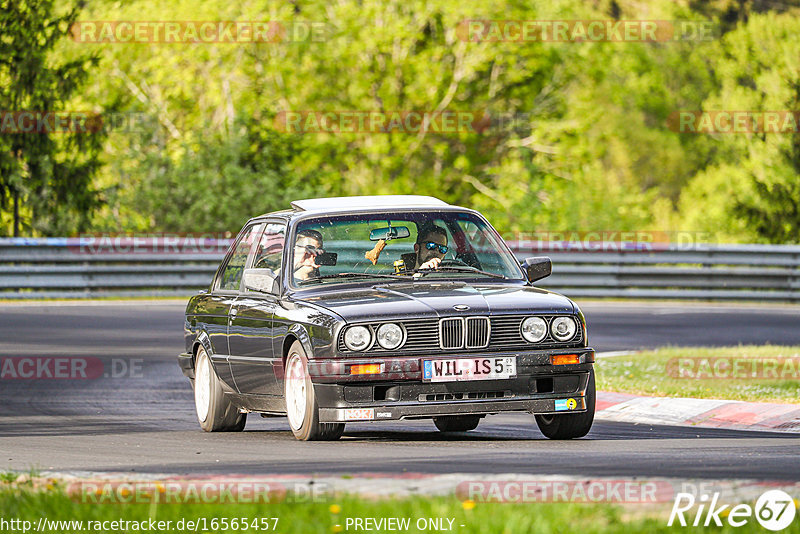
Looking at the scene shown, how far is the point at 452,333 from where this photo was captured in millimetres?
9484

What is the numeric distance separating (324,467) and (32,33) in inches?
986

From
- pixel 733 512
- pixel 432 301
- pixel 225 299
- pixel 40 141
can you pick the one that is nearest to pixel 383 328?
pixel 432 301

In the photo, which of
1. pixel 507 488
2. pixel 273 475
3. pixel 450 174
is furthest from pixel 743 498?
pixel 450 174

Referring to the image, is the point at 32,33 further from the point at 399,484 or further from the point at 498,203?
the point at 399,484

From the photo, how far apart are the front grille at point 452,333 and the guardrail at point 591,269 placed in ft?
59.4

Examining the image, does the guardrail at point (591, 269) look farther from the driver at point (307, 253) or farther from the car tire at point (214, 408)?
the driver at point (307, 253)

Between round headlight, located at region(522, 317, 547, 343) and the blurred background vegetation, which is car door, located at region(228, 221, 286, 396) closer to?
round headlight, located at region(522, 317, 547, 343)

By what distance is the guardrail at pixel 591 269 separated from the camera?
88.3 ft

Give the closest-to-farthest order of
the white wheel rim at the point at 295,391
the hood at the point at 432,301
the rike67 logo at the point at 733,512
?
1. the rike67 logo at the point at 733,512
2. the hood at the point at 432,301
3. the white wheel rim at the point at 295,391

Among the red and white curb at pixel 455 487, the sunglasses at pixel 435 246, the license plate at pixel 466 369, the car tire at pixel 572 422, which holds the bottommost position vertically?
the car tire at pixel 572 422

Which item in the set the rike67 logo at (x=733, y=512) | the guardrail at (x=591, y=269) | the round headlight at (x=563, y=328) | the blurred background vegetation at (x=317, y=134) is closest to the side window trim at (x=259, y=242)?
the round headlight at (x=563, y=328)

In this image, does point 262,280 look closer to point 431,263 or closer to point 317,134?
point 431,263

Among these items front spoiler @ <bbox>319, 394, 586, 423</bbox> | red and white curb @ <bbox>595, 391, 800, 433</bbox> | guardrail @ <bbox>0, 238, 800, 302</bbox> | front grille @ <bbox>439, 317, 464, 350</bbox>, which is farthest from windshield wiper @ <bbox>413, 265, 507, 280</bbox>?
guardrail @ <bbox>0, 238, 800, 302</bbox>

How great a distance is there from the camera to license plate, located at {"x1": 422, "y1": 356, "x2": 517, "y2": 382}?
9.42 metres
